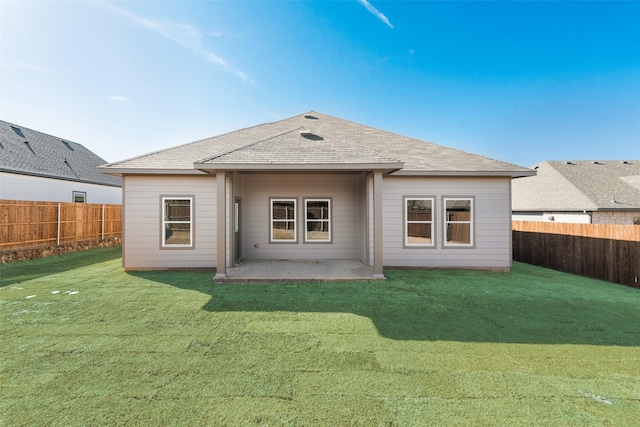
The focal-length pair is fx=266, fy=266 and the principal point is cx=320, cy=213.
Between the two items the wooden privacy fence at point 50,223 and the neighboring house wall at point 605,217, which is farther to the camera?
the neighboring house wall at point 605,217

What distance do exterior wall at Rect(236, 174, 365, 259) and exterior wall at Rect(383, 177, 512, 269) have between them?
1330mm

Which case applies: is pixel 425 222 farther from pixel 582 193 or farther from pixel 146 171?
pixel 582 193

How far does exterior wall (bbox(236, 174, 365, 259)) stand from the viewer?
8.96 meters

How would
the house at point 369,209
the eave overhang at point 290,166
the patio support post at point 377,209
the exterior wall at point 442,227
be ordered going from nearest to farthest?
1. the eave overhang at point 290,166
2. the patio support post at point 377,209
3. the house at point 369,209
4. the exterior wall at point 442,227

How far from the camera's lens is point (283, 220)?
9031 mm

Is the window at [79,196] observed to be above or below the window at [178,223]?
above

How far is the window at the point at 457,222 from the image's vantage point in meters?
7.96

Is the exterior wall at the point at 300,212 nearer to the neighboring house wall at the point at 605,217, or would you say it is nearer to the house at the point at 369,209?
the house at the point at 369,209

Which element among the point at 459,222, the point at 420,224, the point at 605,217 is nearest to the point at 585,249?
the point at 459,222

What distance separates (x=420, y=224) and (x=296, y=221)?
13.0ft

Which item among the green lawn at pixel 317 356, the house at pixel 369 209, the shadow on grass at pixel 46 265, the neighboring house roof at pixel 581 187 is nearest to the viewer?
the green lawn at pixel 317 356

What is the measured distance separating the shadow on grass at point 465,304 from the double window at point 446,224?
1.03 metres

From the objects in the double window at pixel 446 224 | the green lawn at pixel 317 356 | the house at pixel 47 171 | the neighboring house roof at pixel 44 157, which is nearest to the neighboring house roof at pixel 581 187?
the double window at pixel 446 224

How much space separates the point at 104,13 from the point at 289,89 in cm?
877
